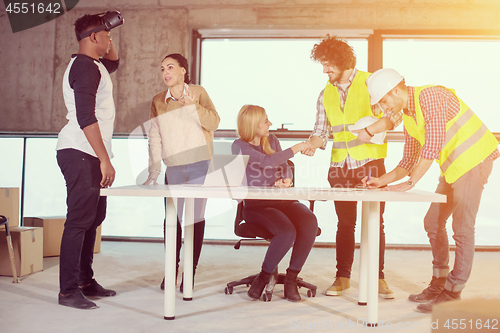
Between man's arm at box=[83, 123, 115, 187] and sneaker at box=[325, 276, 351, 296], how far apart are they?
4.60 feet

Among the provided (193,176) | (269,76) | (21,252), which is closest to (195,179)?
(193,176)

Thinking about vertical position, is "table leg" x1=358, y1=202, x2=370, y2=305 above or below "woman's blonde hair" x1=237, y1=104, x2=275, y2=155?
below

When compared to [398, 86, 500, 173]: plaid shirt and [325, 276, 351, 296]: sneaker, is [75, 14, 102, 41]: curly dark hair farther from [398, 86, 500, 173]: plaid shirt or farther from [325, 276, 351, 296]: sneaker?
[325, 276, 351, 296]: sneaker

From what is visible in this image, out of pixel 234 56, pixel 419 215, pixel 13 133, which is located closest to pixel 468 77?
pixel 419 215

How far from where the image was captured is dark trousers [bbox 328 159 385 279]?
2545mm

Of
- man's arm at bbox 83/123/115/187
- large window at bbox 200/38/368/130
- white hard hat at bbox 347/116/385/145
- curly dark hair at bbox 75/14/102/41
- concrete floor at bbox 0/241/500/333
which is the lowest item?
concrete floor at bbox 0/241/500/333

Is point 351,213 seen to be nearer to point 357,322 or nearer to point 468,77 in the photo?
point 357,322

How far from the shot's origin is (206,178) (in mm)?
2439

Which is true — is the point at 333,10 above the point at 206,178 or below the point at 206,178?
above

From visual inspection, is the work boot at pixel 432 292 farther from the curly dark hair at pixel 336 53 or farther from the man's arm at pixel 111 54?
the man's arm at pixel 111 54

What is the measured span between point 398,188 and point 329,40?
942 mm

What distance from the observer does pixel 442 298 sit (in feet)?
7.20

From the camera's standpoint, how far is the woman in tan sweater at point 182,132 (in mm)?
2590

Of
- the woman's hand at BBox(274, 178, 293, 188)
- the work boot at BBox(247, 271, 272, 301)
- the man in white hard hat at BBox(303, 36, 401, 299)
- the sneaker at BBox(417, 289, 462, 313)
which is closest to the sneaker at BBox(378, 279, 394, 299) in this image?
the man in white hard hat at BBox(303, 36, 401, 299)
